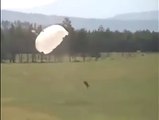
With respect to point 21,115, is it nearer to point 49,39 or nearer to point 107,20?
point 49,39

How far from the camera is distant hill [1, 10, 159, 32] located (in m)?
1.41

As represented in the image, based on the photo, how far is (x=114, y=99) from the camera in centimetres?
154

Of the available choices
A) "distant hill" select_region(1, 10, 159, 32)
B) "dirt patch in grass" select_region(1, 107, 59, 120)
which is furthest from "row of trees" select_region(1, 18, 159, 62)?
"dirt patch in grass" select_region(1, 107, 59, 120)

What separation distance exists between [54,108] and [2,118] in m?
0.23

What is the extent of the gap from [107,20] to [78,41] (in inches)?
6.8

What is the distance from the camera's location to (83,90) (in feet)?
4.90

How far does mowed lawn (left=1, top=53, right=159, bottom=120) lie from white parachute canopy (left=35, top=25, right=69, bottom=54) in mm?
73

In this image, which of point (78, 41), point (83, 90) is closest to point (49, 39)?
point (78, 41)

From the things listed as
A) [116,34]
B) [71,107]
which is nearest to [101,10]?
[116,34]

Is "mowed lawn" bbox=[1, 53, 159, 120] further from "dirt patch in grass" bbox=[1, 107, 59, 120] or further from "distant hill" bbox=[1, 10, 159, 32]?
"distant hill" bbox=[1, 10, 159, 32]

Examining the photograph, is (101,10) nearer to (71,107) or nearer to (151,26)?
(151,26)

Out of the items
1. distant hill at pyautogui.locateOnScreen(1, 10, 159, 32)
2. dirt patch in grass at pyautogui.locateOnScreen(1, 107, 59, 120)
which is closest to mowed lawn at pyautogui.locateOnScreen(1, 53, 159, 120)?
dirt patch in grass at pyautogui.locateOnScreen(1, 107, 59, 120)

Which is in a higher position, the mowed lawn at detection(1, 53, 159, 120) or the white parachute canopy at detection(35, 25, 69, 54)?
the white parachute canopy at detection(35, 25, 69, 54)

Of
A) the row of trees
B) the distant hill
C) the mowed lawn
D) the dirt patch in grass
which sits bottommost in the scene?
the dirt patch in grass
